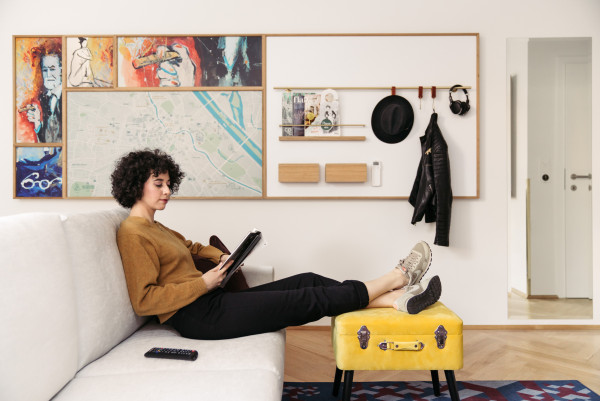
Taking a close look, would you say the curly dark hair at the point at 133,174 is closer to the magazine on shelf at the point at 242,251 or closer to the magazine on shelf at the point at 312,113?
the magazine on shelf at the point at 242,251

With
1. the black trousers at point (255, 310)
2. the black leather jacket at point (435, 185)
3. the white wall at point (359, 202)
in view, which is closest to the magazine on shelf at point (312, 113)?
the white wall at point (359, 202)

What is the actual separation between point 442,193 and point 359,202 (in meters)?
0.55

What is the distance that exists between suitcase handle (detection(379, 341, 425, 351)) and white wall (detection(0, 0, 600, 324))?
1.45 meters

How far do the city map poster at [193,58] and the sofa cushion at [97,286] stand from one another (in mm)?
1641

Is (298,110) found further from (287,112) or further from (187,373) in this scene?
(187,373)

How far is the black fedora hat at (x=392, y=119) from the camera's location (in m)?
3.22

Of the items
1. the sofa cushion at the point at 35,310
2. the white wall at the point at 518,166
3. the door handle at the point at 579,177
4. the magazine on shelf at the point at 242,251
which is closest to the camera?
the sofa cushion at the point at 35,310

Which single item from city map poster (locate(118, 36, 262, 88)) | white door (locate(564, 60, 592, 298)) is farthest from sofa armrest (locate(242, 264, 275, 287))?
white door (locate(564, 60, 592, 298))

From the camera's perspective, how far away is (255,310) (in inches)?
73.2

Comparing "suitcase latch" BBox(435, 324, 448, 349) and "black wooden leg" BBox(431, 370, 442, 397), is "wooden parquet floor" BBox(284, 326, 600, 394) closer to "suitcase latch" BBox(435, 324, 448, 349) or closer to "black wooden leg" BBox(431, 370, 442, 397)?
"black wooden leg" BBox(431, 370, 442, 397)

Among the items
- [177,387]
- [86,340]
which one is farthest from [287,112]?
[177,387]

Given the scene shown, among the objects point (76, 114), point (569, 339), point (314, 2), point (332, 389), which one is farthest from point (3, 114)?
point (569, 339)

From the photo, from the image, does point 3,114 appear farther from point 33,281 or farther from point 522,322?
point 522,322

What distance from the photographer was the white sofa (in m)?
1.22
